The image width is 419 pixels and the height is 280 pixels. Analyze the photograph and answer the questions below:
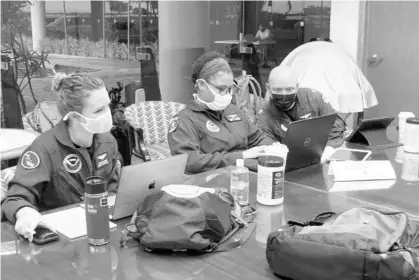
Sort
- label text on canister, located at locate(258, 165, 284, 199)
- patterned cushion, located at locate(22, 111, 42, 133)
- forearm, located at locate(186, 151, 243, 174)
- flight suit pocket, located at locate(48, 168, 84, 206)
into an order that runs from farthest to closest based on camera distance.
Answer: patterned cushion, located at locate(22, 111, 42, 133)
forearm, located at locate(186, 151, 243, 174)
flight suit pocket, located at locate(48, 168, 84, 206)
label text on canister, located at locate(258, 165, 284, 199)

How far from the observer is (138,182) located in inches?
64.0

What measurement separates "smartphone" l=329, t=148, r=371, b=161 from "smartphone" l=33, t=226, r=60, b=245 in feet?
4.79

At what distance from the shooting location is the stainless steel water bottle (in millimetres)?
1418

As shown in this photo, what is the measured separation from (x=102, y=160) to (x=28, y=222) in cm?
61

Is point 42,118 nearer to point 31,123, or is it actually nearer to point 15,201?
point 31,123

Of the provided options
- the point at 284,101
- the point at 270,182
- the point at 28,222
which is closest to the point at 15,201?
the point at 28,222

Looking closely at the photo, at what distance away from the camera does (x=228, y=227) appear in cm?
155

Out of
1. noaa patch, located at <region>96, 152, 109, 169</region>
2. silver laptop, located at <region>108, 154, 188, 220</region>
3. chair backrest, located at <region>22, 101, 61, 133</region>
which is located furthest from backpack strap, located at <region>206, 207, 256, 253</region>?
chair backrest, located at <region>22, 101, 61, 133</region>

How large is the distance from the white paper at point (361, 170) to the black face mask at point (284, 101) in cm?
74

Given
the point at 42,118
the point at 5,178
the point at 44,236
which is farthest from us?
the point at 42,118

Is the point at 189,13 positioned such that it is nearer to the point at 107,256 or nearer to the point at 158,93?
the point at 158,93

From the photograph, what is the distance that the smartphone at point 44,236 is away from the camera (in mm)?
1504

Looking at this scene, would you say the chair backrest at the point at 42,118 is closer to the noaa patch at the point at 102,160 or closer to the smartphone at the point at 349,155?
the noaa patch at the point at 102,160

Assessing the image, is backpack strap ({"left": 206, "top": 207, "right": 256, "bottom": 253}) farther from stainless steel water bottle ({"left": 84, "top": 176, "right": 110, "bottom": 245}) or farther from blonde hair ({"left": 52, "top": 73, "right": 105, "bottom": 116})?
blonde hair ({"left": 52, "top": 73, "right": 105, "bottom": 116})
